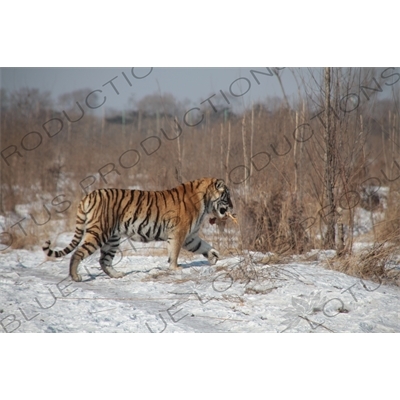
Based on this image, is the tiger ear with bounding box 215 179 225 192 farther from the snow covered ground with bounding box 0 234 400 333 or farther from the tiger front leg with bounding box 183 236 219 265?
the snow covered ground with bounding box 0 234 400 333

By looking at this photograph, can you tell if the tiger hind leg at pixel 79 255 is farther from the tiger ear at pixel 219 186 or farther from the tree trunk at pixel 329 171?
the tree trunk at pixel 329 171

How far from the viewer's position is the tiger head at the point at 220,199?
23.3 ft

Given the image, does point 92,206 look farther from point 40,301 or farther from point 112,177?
point 112,177

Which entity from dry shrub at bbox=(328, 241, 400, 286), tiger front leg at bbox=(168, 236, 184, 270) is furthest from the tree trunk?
tiger front leg at bbox=(168, 236, 184, 270)

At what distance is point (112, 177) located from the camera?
37.6 ft

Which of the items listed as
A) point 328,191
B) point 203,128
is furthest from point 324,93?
point 203,128

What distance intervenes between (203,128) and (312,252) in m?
2.69

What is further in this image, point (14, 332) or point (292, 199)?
point (292, 199)

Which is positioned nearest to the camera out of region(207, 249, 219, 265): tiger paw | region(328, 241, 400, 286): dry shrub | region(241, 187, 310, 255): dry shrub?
region(328, 241, 400, 286): dry shrub

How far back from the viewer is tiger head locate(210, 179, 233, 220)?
709 cm

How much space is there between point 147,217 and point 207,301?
62.8 inches

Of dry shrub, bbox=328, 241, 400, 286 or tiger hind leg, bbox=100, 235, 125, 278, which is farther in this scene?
tiger hind leg, bbox=100, 235, 125, 278

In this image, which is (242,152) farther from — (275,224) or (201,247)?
(201,247)

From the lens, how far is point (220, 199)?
711cm
